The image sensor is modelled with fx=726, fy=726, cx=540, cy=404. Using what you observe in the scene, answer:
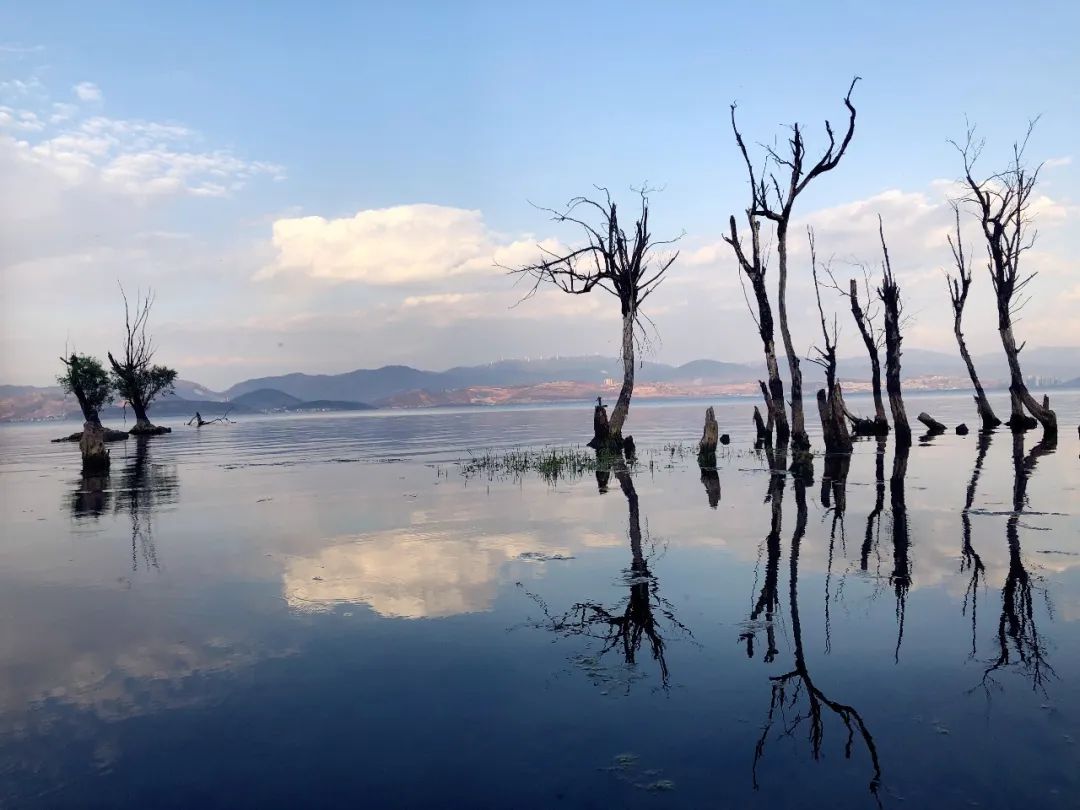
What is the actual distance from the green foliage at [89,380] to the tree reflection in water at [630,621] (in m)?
65.6

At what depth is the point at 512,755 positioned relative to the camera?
14.9 ft

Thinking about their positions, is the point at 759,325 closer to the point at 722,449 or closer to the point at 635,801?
the point at 722,449

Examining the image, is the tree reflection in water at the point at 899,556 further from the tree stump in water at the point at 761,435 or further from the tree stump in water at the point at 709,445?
the tree stump in water at the point at 761,435

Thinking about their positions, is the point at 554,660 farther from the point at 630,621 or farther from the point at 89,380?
the point at 89,380

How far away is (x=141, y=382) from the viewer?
7088 centimetres

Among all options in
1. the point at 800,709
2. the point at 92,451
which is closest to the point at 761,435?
the point at 92,451

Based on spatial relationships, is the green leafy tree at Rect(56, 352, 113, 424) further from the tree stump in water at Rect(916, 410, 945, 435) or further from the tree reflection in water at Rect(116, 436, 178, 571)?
the tree stump in water at Rect(916, 410, 945, 435)

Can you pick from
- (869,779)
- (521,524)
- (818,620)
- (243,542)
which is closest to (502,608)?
(818,620)

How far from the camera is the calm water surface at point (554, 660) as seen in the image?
14.1 ft

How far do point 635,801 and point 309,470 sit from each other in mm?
22909

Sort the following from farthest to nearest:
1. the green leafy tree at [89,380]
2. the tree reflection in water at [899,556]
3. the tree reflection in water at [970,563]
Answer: the green leafy tree at [89,380], the tree reflection in water at [970,563], the tree reflection in water at [899,556]

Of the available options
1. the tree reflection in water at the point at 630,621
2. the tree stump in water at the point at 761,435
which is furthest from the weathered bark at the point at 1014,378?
the tree reflection in water at the point at 630,621

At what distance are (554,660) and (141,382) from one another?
7564cm

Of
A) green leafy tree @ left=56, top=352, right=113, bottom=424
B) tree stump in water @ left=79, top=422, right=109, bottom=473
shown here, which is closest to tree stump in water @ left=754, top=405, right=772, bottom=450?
tree stump in water @ left=79, top=422, right=109, bottom=473
